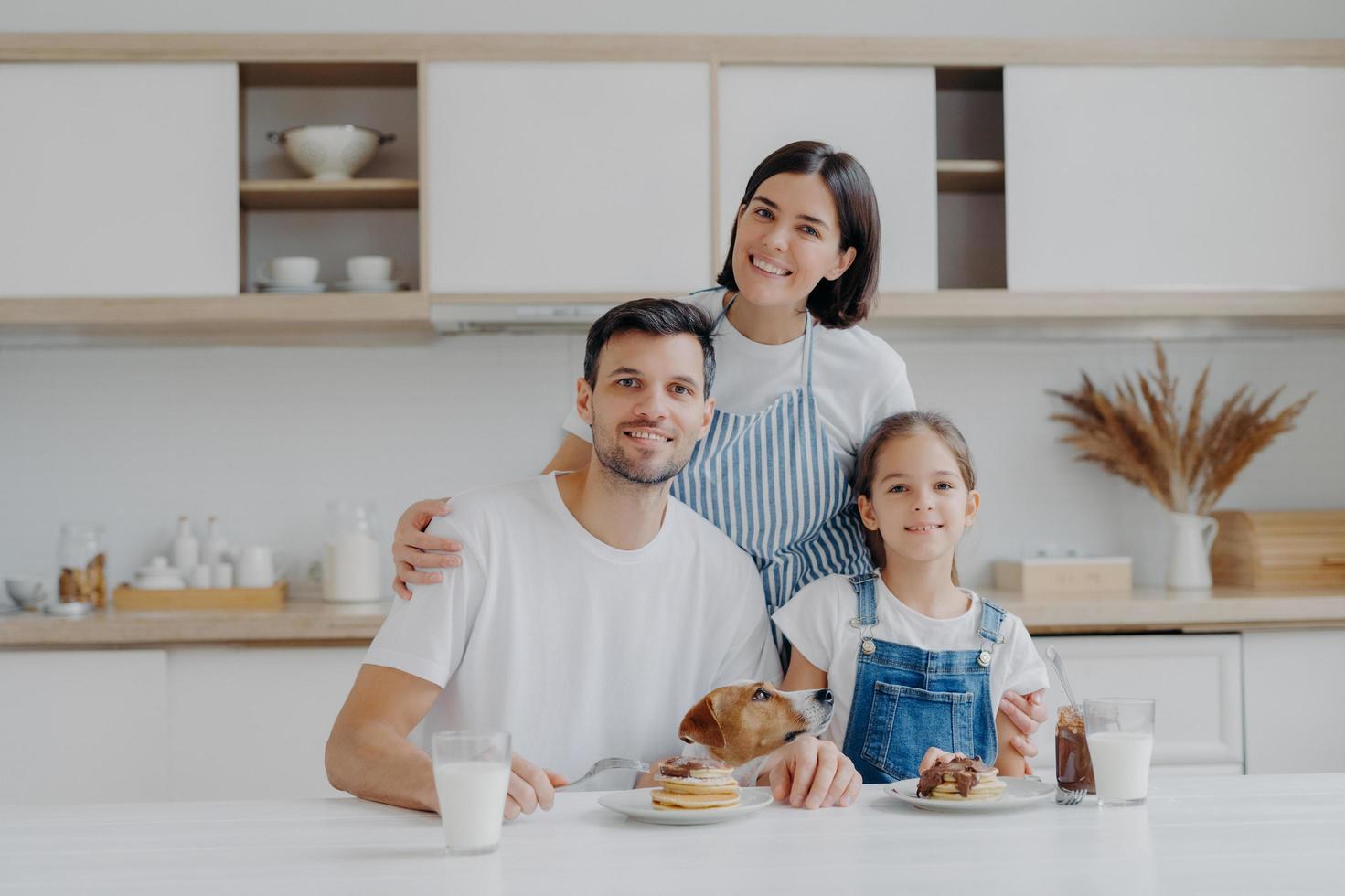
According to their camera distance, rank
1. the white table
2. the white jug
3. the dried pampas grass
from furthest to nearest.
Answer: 1. the dried pampas grass
2. the white jug
3. the white table

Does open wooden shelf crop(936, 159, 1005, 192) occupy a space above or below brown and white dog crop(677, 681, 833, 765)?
above

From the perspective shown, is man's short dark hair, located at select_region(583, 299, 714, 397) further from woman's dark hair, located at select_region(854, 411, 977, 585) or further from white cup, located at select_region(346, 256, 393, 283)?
white cup, located at select_region(346, 256, 393, 283)

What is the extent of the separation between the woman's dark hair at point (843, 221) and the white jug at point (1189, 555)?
5.38 ft

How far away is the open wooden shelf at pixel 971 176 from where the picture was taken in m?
3.03

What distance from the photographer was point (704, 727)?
4.47 feet

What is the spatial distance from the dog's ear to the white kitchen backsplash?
1968 mm

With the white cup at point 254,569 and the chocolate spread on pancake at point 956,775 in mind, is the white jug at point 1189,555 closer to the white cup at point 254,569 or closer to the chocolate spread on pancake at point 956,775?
the chocolate spread on pancake at point 956,775

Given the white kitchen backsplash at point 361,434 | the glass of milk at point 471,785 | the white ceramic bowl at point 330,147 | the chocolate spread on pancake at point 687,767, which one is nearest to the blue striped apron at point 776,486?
the chocolate spread on pancake at point 687,767

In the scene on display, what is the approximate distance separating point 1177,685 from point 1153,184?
1.22 m

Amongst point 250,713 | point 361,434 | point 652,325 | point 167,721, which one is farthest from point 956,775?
point 361,434

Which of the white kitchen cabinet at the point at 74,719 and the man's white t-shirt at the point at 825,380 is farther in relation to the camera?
the white kitchen cabinet at the point at 74,719

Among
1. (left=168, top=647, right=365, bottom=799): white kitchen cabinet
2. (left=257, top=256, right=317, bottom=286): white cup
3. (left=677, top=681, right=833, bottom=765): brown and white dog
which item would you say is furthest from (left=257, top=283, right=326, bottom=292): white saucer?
(left=677, top=681, right=833, bottom=765): brown and white dog

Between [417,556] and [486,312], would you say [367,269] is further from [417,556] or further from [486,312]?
[417,556]

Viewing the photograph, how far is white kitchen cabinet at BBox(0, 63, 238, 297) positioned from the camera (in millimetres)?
2869
